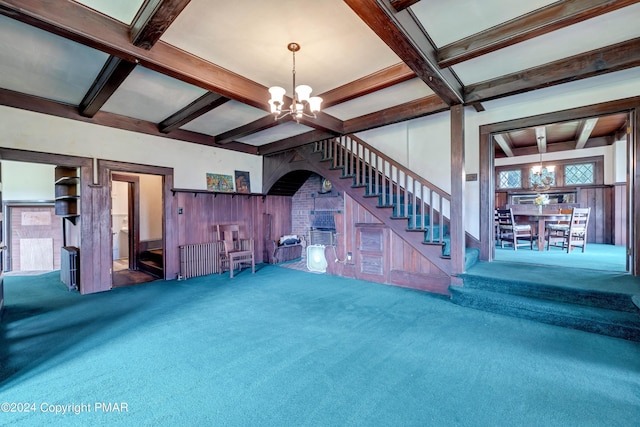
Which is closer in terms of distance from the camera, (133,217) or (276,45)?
(276,45)

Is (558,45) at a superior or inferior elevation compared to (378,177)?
superior

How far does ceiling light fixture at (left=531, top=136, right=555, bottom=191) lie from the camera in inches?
298

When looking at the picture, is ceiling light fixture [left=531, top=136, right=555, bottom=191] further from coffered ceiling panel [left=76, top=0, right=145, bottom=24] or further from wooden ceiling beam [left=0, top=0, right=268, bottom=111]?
coffered ceiling panel [left=76, top=0, right=145, bottom=24]

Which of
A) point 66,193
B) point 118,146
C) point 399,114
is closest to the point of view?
point 399,114

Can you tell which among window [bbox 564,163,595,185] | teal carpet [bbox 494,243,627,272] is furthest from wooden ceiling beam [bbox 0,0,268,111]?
window [bbox 564,163,595,185]

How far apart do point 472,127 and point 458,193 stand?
1.47 m

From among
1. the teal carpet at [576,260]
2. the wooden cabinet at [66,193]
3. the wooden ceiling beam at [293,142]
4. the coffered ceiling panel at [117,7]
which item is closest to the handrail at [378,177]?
the wooden ceiling beam at [293,142]

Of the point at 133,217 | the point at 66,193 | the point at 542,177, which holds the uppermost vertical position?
the point at 542,177

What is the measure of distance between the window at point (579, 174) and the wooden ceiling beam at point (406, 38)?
278 inches

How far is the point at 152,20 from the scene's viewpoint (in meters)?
2.18

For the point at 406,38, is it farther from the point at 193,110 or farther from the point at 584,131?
the point at 584,131

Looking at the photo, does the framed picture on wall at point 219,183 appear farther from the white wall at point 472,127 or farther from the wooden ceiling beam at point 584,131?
the wooden ceiling beam at point 584,131

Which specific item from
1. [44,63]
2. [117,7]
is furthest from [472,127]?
[44,63]

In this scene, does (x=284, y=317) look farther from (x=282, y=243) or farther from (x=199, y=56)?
(x=282, y=243)
